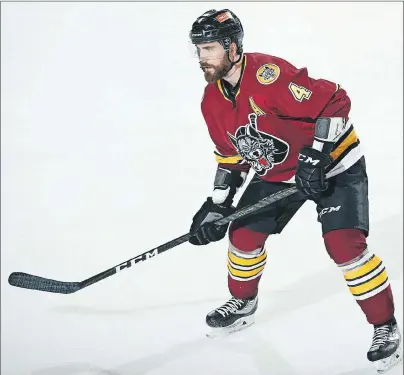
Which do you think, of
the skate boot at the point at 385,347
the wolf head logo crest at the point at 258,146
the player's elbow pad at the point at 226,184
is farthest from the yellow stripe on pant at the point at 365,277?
the player's elbow pad at the point at 226,184

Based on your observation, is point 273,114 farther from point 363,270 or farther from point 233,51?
point 363,270

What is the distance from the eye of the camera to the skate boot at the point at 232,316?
3.52 m

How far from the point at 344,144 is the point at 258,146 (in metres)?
0.32

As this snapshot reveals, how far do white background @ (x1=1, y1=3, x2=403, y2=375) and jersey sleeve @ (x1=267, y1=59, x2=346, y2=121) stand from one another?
3.06ft

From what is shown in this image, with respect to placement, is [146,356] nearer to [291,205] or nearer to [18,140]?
[291,205]

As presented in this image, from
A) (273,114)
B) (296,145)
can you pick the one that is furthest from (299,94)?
(296,145)

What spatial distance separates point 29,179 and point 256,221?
251 centimetres

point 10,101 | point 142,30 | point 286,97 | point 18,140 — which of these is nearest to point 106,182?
point 18,140

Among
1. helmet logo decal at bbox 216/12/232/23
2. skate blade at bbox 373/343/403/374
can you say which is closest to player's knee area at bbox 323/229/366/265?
skate blade at bbox 373/343/403/374

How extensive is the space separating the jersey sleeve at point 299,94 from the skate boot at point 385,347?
818 millimetres

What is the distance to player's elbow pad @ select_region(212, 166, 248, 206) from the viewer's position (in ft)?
11.2

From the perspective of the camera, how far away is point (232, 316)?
11.6ft

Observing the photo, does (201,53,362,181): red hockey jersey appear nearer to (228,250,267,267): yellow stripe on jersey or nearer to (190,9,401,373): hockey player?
(190,9,401,373): hockey player

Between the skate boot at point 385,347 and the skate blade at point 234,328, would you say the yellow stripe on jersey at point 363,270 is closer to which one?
the skate boot at point 385,347
